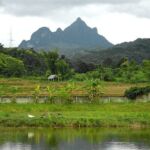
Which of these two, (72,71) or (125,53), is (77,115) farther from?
(125,53)

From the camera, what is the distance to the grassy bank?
4106 cm

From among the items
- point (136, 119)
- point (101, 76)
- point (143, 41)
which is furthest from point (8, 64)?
point (143, 41)

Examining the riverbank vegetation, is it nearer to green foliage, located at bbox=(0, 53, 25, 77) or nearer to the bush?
green foliage, located at bbox=(0, 53, 25, 77)

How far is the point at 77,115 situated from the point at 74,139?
8.56 m

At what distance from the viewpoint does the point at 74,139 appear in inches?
1372

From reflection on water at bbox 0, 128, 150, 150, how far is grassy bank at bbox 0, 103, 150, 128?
1.52m

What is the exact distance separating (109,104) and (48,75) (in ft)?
106

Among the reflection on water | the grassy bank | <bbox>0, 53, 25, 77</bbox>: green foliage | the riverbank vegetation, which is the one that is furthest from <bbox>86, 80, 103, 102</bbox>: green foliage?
<bbox>0, 53, 25, 77</bbox>: green foliage

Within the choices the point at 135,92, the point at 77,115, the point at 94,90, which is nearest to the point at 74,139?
the point at 77,115

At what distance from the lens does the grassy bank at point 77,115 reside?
4106 cm

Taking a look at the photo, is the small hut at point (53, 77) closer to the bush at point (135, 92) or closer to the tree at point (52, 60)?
the tree at point (52, 60)

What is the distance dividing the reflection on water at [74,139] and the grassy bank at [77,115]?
5.00 ft

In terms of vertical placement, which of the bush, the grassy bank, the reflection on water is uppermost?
the bush

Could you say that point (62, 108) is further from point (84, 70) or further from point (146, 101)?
point (84, 70)
